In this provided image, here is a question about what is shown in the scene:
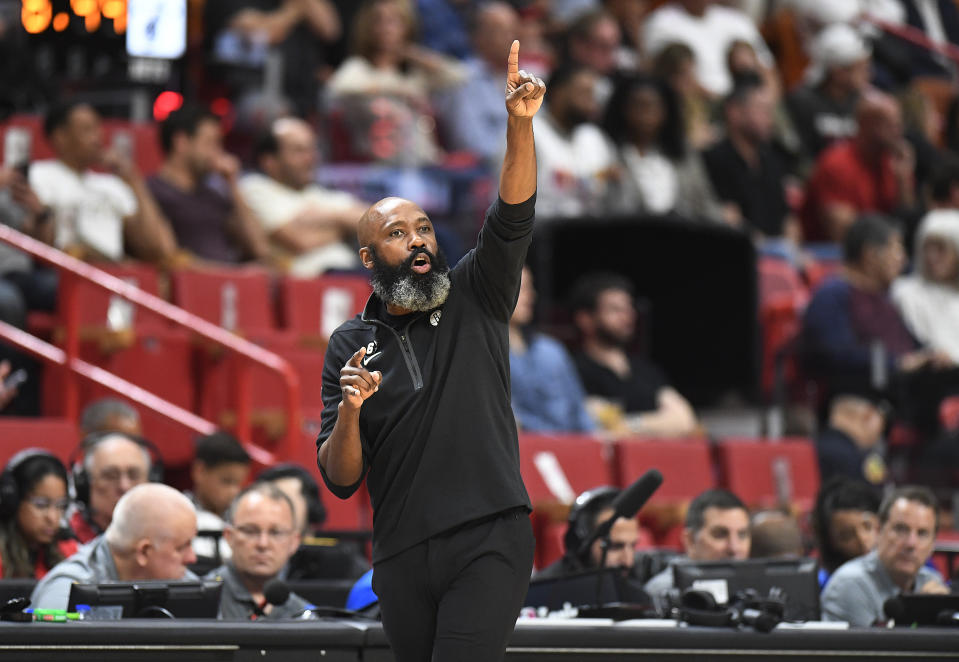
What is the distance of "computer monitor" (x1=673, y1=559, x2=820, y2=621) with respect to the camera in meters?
5.45

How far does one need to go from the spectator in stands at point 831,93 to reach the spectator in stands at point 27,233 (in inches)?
279

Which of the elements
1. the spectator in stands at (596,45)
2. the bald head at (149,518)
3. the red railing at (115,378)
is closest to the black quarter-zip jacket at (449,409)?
the bald head at (149,518)

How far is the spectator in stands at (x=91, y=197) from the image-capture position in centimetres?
845

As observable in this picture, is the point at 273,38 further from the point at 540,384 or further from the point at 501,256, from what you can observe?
the point at 501,256

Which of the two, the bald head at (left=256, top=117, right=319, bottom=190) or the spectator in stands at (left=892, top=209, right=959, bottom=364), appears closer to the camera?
the bald head at (left=256, top=117, right=319, bottom=190)

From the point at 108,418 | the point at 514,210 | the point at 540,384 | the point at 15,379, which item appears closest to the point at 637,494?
the point at 514,210

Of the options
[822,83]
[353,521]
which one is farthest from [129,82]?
[822,83]

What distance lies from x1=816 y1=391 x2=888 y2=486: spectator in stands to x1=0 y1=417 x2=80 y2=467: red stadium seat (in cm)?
400

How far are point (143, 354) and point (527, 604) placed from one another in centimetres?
315

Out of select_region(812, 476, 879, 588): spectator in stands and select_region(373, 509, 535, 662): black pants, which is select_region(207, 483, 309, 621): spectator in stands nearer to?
select_region(373, 509, 535, 662): black pants

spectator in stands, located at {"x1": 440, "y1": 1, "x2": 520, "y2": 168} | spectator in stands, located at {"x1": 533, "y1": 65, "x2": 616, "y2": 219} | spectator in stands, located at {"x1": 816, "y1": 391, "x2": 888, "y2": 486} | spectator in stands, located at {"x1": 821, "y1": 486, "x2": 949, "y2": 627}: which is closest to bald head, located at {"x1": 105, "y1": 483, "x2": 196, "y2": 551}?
spectator in stands, located at {"x1": 821, "y1": 486, "x2": 949, "y2": 627}

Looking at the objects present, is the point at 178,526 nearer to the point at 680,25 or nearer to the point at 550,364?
the point at 550,364

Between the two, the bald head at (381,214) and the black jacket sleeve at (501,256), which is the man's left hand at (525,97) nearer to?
the black jacket sleeve at (501,256)

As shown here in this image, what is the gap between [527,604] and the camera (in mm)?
5609
